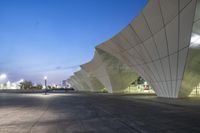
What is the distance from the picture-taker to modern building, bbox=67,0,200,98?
1861cm

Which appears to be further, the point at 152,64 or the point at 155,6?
the point at 152,64

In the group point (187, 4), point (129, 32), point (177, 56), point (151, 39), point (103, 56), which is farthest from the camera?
point (103, 56)

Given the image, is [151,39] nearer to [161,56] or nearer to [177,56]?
[161,56]

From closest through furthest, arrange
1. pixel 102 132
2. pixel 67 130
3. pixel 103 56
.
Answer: pixel 102 132 < pixel 67 130 < pixel 103 56

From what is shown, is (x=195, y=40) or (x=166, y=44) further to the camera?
(x=166, y=44)

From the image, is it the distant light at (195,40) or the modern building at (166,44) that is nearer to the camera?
the modern building at (166,44)

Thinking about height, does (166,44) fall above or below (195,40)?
above

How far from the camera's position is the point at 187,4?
55.1 feet

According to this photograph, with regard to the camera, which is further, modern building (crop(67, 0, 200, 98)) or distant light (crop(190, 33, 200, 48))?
distant light (crop(190, 33, 200, 48))

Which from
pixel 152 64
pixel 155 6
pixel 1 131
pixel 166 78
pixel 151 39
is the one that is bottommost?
pixel 1 131

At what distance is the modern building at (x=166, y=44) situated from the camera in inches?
733

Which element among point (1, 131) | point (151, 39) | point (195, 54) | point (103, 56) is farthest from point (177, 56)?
point (103, 56)

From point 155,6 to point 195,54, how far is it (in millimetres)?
5932

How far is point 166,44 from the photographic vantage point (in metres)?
23.4
